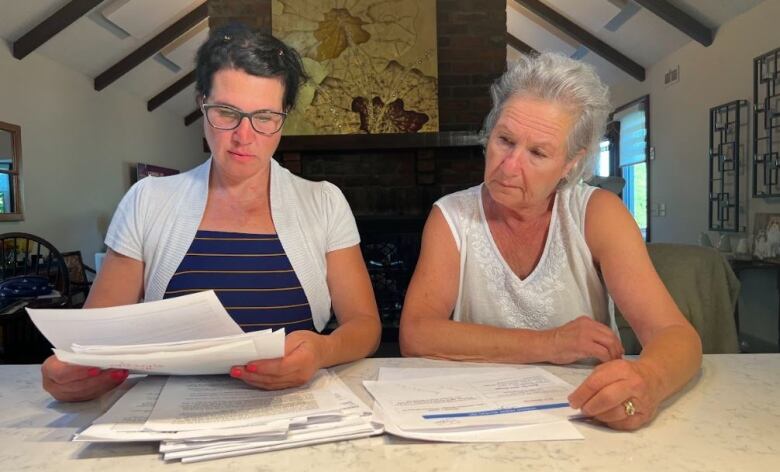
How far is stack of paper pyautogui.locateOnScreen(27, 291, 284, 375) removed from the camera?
27.4 inches

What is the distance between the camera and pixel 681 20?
4.80m

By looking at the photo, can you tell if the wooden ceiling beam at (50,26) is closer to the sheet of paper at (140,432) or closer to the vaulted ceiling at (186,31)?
the vaulted ceiling at (186,31)

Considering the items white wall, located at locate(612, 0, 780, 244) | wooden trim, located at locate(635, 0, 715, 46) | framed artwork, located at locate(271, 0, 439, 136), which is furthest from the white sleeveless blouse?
wooden trim, located at locate(635, 0, 715, 46)

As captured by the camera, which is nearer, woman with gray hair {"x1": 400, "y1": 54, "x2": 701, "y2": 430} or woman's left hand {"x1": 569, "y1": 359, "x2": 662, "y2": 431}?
woman's left hand {"x1": 569, "y1": 359, "x2": 662, "y2": 431}

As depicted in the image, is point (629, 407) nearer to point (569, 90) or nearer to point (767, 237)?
point (569, 90)

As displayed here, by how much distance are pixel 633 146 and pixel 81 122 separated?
5.81 m

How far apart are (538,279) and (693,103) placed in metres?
4.61

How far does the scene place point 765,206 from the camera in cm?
403

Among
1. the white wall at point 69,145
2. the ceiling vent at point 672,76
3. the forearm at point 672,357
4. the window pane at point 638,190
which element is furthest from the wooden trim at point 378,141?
the forearm at point 672,357

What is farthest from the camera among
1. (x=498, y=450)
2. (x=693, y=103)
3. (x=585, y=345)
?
(x=693, y=103)

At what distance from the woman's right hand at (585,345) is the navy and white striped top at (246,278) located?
19.7 inches

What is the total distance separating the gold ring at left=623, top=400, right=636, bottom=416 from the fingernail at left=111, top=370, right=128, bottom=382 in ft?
2.17

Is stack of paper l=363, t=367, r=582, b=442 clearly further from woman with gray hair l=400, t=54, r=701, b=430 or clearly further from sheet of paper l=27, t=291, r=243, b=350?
sheet of paper l=27, t=291, r=243, b=350

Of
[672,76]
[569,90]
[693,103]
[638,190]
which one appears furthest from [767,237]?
[569,90]
